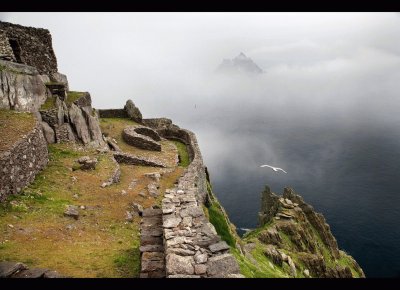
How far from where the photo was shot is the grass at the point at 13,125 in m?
21.0

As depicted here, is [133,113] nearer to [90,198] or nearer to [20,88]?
[20,88]

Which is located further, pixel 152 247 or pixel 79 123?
pixel 79 123

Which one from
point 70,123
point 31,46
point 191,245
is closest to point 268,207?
point 70,123

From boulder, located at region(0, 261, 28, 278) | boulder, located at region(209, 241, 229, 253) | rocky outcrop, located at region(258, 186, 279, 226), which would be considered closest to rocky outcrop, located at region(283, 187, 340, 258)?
rocky outcrop, located at region(258, 186, 279, 226)

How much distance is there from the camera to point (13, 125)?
23859 mm

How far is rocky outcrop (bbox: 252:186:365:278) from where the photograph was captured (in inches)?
1710

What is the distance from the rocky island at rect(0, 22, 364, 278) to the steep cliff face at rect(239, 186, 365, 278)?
18.5 inches

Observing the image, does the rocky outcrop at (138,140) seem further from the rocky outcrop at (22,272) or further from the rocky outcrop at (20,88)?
the rocky outcrop at (22,272)

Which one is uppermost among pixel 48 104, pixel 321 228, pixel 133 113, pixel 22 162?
pixel 133 113

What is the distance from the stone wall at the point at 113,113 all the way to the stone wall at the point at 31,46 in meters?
16.4

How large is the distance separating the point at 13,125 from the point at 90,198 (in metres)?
8.25
